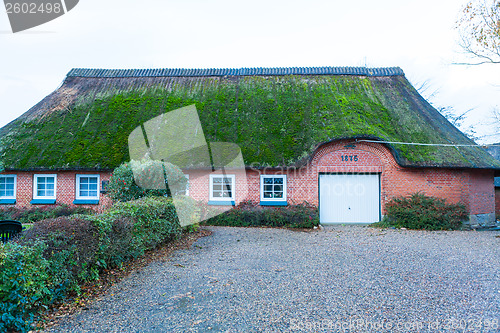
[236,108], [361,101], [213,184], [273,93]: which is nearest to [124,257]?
[213,184]

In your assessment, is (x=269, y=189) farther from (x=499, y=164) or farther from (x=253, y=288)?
(x=499, y=164)

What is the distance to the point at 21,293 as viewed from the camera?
3.79m

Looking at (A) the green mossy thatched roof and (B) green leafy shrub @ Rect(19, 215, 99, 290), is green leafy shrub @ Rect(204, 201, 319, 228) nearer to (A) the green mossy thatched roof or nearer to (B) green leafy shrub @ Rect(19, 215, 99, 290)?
(A) the green mossy thatched roof

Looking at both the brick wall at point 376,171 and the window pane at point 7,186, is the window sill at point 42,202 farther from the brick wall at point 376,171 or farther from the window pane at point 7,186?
the brick wall at point 376,171

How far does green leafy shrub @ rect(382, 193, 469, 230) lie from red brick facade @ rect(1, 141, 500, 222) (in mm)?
534

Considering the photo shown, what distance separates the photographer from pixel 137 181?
9.00 metres

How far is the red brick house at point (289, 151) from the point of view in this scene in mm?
12891

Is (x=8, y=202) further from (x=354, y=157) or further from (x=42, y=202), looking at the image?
(x=354, y=157)

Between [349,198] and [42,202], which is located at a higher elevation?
[349,198]

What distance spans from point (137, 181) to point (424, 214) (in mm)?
9853

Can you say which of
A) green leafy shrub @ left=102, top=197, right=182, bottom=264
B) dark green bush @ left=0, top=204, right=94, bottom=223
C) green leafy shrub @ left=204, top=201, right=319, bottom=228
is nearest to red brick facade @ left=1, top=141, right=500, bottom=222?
green leafy shrub @ left=204, top=201, right=319, bottom=228

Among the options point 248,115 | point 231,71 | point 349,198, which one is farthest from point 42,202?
point 349,198

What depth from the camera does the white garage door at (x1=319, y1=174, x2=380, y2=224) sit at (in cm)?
1319

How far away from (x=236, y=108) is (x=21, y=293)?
12194mm
